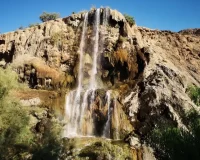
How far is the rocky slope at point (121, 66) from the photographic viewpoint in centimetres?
2955

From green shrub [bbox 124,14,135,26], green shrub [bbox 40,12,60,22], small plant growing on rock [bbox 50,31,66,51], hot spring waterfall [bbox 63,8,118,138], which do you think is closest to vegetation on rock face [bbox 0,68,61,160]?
hot spring waterfall [bbox 63,8,118,138]

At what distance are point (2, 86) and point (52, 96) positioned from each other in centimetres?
1239

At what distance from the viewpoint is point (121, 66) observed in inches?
1473

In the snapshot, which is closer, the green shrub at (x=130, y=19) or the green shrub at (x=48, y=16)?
the green shrub at (x=130, y=19)

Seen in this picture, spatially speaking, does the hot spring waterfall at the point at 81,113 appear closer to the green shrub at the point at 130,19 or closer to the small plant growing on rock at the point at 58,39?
the small plant growing on rock at the point at 58,39

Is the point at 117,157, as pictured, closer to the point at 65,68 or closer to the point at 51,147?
the point at 51,147

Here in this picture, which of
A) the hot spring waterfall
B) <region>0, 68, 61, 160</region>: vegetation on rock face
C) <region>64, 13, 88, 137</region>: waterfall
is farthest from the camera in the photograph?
<region>64, 13, 88, 137</region>: waterfall

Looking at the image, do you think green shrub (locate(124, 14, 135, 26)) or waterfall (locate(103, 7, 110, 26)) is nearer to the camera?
waterfall (locate(103, 7, 110, 26))

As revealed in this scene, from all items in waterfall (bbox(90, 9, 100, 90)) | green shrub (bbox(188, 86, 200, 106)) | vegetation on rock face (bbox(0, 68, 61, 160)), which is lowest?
vegetation on rock face (bbox(0, 68, 61, 160))

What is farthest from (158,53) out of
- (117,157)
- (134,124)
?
(117,157)

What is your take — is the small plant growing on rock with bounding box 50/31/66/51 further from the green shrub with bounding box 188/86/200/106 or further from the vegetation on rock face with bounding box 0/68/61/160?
the vegetation on rock face with bounding box 0/68/61/160

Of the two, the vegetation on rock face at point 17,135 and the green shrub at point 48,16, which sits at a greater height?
the green shrub at point 48,16

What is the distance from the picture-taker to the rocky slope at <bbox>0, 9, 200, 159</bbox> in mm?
29547

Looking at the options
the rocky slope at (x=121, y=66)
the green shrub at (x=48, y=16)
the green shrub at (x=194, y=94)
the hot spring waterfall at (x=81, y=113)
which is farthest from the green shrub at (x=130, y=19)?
the green shrub at (x=48, y=16)
